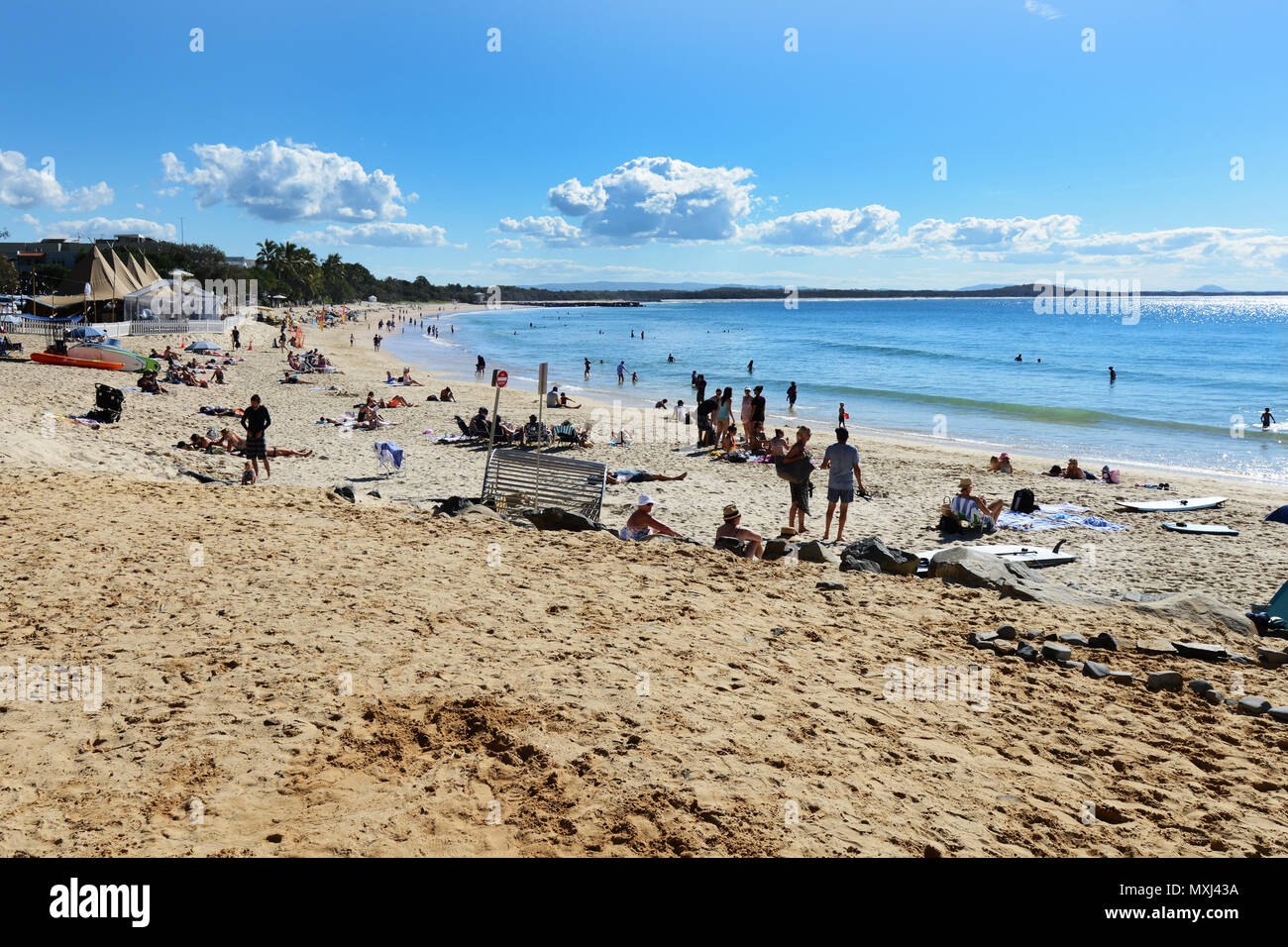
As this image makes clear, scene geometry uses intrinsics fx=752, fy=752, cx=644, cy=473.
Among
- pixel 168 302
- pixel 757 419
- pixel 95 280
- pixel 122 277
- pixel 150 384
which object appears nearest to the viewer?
pixel 757 419

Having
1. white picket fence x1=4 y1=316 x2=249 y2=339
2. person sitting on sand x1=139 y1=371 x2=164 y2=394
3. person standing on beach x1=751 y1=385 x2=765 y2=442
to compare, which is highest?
white picket fence x1=4 y1=316 x2=249 y2=339

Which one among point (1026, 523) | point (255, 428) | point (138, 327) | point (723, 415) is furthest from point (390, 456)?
point (138, 327)

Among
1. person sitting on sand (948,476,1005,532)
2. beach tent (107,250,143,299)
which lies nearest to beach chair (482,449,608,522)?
person sitting on sand (948,476,1005,532)

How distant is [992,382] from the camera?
4331cm

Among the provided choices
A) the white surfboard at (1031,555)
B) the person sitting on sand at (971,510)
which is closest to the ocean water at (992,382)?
the person sitting on sand at (971,510)

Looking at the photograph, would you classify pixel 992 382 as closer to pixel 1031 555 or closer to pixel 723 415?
pixel 723 415

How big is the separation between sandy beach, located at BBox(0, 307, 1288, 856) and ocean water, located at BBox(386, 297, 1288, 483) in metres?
17.1

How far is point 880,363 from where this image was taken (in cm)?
5462

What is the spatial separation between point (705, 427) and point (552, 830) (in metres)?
15.4

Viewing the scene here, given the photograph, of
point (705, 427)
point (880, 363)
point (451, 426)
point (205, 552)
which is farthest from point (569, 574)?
point (880, 363)

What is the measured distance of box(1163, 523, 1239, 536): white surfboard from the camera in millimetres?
12055

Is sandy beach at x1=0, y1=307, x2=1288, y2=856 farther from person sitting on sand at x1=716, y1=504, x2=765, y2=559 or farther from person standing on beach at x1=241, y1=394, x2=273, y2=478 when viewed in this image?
person standing on beach at x1=241, y1=394, x2=273, y2=478

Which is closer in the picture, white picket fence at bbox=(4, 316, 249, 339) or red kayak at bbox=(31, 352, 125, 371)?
red kayak at bbox=(31, 352, 125, 371)

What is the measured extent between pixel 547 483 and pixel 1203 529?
10.5m
